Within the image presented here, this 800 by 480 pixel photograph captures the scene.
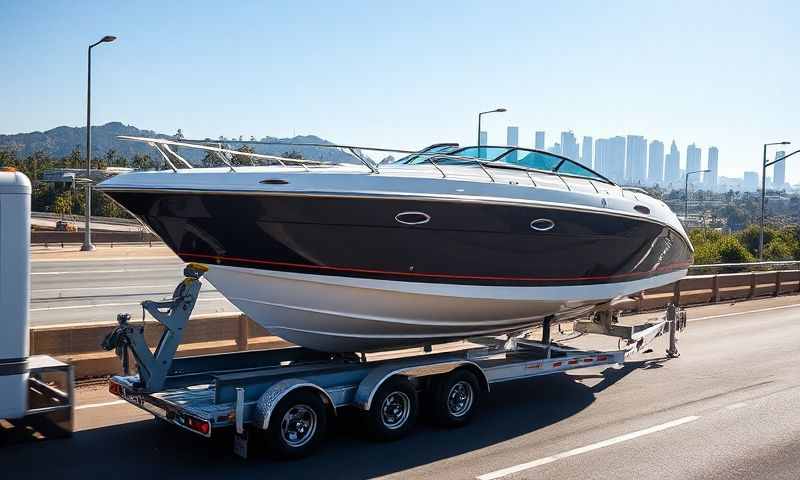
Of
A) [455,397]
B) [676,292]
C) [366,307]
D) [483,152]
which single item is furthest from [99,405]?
[676,292]

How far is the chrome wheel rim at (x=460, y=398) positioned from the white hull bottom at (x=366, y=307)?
0.76m

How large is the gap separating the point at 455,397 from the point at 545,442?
3.41 ft

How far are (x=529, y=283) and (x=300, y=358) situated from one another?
272 centimetres

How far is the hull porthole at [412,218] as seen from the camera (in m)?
7.65

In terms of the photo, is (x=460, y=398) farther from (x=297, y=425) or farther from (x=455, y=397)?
(x=297, y=425)

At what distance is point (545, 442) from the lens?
24.6ft

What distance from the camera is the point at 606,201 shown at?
9.59 meters

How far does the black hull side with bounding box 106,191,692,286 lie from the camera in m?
7.22

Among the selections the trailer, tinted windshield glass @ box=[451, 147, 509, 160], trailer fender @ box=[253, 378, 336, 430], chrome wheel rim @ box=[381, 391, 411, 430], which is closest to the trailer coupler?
the trailer

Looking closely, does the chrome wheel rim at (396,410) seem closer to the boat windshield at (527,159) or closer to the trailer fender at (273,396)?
the trailer fender at (273,396)

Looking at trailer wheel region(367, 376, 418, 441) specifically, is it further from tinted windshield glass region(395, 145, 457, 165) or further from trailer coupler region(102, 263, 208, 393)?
tinted windshield glass region(395, 145, 457, 165)

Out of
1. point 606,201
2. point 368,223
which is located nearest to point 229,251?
point 368,223

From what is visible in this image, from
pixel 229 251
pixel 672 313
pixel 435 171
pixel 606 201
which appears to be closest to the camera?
pixel 229 251

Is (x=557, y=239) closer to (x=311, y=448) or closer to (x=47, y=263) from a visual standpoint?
(x=311, y=448)
